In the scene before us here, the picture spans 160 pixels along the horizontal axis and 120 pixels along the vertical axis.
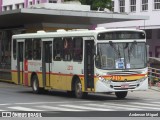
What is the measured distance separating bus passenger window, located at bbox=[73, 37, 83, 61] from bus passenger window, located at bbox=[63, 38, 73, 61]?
40 centimetres

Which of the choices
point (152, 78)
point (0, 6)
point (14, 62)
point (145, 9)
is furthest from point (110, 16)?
point (0, 6)

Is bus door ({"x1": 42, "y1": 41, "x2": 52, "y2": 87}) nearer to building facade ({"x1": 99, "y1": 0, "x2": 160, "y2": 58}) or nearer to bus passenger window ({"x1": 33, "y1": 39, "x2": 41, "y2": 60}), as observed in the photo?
bus passenger window ({"x1": 33, "y1": 39, "x2": 41, "y2": 60})

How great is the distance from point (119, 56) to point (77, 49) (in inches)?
81.1

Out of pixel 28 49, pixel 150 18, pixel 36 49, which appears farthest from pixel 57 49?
pixel 150 18

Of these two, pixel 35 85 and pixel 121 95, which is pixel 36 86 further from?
pixel 121 95

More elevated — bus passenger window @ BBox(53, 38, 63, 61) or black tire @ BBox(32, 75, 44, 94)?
bus passenger window @ BBox(53, 38, 63, 61)

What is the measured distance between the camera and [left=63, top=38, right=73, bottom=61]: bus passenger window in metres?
24.7

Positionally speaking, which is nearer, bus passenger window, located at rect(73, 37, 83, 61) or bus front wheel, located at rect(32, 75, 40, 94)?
bus passenger window, located at rect(73, 37, 83, 61)

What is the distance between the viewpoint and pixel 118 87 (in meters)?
22.8

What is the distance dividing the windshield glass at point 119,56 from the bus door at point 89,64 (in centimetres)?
44

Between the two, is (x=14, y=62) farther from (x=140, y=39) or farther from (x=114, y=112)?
(x=114, y=112)

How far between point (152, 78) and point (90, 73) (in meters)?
10.5

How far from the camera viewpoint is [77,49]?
24062mm

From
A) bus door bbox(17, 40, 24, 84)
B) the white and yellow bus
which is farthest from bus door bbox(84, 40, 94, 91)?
bus door bbox(17, 40, 24, 84)
